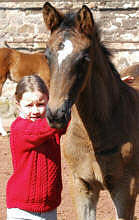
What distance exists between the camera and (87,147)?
3.32 m

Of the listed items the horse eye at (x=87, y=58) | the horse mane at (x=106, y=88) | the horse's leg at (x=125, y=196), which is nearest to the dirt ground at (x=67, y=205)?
the horse's leg at (x=125, y=196)

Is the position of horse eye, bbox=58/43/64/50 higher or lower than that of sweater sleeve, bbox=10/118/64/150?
higher

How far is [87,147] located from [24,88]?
2.33 feet

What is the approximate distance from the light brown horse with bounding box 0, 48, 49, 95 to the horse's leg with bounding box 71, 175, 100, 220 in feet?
22.5

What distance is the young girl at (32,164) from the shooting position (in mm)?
2854

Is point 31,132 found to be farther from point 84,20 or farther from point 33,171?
point 84,20

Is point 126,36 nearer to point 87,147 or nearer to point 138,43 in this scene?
point 138,43

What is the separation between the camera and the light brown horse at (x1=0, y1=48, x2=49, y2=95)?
10250 mm

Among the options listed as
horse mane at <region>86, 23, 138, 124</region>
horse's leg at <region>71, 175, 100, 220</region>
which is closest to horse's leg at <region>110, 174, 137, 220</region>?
horse's leg at <region>71, 175, 100, 220</region>

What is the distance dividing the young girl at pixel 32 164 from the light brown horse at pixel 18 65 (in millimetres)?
7290

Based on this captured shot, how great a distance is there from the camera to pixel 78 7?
10.5 metres

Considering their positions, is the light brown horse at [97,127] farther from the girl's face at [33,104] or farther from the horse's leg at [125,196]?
the girl's face at [33,104]

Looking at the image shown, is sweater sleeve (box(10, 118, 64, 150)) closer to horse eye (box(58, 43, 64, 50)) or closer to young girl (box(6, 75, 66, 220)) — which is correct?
young girl (box(6, 75, 66, 220))

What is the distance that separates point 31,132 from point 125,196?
0.95m
